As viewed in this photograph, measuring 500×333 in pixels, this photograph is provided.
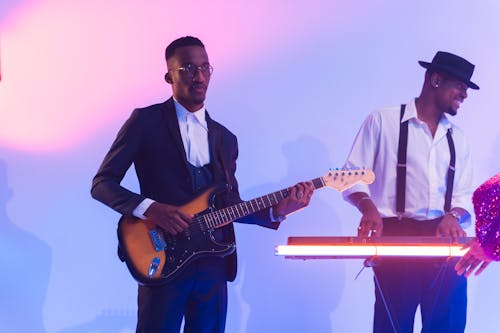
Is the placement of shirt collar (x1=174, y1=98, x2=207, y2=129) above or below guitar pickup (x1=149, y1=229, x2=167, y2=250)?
above

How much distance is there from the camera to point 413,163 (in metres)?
3.86

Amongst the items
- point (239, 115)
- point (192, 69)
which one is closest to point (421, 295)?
point (192, 69)

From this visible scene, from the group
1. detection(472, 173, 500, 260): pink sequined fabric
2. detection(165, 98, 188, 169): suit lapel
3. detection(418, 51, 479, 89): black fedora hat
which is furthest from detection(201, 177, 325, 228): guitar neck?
detection(472, 173, 500, 260): pink sequined fabric

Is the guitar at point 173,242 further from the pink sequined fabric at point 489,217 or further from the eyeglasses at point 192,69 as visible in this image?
the pink sequined fabric at point 489,217

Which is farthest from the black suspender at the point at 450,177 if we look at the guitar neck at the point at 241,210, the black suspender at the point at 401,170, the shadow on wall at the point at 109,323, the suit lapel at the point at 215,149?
the shadow on wall at the point at 109,323

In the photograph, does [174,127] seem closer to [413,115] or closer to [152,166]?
[152,166]

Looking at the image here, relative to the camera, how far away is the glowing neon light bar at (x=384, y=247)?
3.07m

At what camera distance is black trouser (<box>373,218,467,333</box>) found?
3646mm

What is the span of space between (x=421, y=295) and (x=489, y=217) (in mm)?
1226

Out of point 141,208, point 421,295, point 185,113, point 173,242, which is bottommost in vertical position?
point 421,295

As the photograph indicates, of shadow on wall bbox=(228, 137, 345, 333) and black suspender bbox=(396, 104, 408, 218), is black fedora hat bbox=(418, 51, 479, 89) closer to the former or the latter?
black suspender bbox=(396, 104, 408, 218)

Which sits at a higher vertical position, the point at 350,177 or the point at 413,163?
the point at 413,163

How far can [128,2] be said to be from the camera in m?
4.92

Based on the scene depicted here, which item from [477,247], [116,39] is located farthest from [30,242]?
[477,247]
